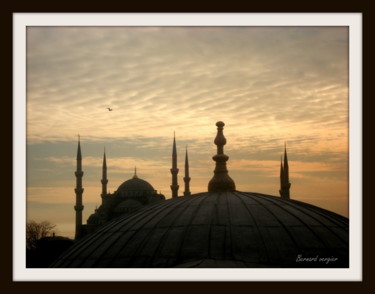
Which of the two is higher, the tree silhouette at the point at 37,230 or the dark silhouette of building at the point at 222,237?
the dark silhouette of building at the point at 222,237

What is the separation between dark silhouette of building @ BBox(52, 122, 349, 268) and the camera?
16297mm

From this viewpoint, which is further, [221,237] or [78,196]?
[78,196]

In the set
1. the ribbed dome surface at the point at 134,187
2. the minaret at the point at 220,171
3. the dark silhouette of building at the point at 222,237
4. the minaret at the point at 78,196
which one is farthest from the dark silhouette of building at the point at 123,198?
the dark silhouette of building at the point at 222,237

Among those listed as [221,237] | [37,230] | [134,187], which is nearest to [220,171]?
[221,237]

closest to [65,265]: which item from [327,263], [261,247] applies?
[261,247]

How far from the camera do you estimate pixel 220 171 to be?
2127 centimetres

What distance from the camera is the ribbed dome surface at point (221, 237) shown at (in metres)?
16.3

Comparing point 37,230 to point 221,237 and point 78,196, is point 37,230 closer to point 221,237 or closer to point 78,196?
point 78,196

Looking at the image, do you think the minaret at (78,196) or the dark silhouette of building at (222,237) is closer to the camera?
the dark silhouette of building at (222,237)

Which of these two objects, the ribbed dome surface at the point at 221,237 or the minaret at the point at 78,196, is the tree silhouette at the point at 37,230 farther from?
the ribbed dome surface at the point at 221,237

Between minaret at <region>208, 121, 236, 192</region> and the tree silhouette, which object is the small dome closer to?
the tree silhouette

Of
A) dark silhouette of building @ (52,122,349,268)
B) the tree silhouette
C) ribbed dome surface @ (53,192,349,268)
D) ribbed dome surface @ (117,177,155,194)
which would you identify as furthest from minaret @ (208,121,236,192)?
ribbed dome surface @ (117,177,155,194)

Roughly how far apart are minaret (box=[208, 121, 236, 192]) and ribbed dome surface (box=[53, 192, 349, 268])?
4.08 feet

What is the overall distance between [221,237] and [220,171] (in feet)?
15.0
